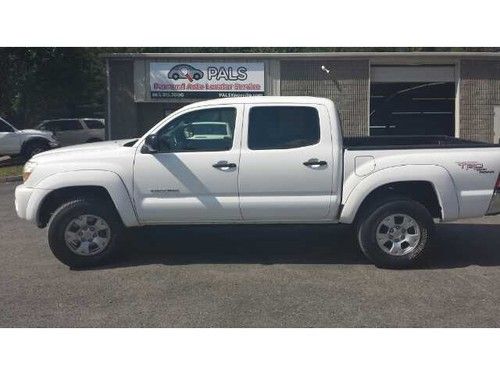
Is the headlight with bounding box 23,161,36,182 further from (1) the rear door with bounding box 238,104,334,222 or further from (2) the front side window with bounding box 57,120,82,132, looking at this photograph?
(2) the front side window with bounding box 57,120,82,132

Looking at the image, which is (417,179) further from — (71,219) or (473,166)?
(71,219)

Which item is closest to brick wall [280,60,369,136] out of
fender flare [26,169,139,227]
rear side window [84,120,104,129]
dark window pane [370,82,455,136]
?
dark window pane [370,82,455,136]

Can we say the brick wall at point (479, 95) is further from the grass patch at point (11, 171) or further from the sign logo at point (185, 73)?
the grass patch at point (11, 171)

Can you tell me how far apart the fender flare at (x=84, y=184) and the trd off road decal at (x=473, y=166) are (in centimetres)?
389

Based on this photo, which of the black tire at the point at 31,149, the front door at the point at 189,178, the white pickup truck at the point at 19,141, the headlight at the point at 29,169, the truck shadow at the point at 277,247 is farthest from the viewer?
the black tire at the point at 31,149

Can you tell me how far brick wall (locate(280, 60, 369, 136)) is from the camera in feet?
59.8

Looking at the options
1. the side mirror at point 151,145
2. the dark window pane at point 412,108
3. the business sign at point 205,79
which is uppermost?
the business sign at point 205,79

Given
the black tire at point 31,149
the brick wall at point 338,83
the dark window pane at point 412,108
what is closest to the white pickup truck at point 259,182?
the brick wall at point 338,83

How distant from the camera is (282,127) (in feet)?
20.7

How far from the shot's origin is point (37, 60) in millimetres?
23078

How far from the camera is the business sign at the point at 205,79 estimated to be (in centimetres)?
1834

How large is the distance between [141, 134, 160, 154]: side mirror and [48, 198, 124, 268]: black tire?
816 mm

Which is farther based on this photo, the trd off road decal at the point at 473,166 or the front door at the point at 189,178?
the front door at the point at 189,178

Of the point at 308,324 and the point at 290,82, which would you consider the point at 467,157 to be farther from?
the point at 290,82
